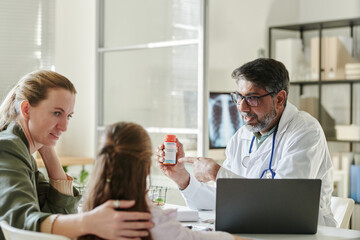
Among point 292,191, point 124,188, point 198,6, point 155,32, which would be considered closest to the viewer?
point 124,188

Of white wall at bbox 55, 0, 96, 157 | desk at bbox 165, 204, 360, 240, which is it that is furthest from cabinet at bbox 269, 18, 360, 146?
desk at bbox 165, 204, 360, 240

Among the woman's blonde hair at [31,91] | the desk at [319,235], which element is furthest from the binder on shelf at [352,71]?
the woman's blonde hair at [31,91]

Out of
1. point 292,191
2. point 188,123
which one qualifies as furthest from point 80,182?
point 292,191

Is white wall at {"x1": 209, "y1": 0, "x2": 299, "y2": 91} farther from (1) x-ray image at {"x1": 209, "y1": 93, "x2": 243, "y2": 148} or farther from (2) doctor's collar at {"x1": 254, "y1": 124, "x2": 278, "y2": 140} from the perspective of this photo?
(2) doctor's collar at {"x1": 254, "y1": 124, "x2": 278, "y2": 140}

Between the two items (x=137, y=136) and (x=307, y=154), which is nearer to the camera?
(x=137, y=136)

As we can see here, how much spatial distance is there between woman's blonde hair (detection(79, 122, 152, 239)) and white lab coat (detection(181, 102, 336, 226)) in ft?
2.55

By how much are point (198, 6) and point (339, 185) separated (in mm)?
2020

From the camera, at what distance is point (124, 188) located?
1312 mm

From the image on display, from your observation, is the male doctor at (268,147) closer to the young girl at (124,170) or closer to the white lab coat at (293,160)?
the white lab coat at (293,160)

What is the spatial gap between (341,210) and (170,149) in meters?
0.90

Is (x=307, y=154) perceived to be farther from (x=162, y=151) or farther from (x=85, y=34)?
(x=85, y=34)

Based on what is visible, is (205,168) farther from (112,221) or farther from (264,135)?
(112,221)

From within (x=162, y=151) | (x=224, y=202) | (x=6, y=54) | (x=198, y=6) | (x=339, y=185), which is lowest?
(x=339, y=185)

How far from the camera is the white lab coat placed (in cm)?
211
